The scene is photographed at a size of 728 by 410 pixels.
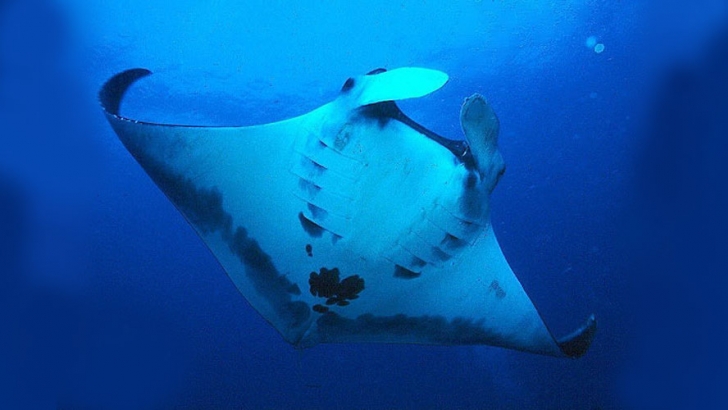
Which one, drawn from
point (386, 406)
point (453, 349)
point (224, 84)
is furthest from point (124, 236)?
point (453, 349)

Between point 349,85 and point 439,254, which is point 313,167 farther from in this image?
point 439,254

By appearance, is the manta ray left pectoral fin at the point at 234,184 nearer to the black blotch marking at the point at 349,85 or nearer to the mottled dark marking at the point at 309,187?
the mottled dark marking at the point at 309,187

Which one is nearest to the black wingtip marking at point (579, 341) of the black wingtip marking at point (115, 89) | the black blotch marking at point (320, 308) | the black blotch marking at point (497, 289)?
the black blotch marking at point (497, 289)

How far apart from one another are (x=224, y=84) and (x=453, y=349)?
198 inches

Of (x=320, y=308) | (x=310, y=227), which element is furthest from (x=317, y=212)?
(x=320, y=308)

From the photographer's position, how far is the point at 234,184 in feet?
5.77

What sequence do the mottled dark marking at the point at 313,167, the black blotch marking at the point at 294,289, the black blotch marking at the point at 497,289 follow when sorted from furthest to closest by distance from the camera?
the black blotch marking at the point at 497,289 < the black blotch marking at the point at 294,289 < the mottled dark marking at the point at 313,167

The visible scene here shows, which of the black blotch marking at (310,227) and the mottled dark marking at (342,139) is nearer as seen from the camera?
the mottled dark marking at (342,139)

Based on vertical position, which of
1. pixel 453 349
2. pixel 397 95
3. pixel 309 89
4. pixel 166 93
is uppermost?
pixel 397 95

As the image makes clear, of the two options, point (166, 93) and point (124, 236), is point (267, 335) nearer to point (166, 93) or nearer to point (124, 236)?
point (124, 236)

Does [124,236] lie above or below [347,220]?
below

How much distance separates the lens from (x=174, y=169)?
167 cm

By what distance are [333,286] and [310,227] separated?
24cm

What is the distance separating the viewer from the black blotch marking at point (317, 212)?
5.46 ft
